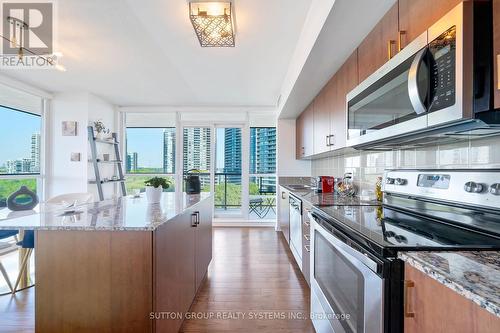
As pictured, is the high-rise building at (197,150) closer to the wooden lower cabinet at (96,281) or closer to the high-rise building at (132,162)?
the high-rise building at (132,162)

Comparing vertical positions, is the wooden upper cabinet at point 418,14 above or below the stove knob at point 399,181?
above

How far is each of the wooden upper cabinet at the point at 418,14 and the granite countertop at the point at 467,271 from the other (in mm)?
911

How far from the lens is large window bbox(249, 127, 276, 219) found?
4988 millimetres

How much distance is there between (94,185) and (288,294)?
3887 millimetres

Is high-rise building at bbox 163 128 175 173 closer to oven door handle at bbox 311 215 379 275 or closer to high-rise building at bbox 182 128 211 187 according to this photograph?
high-rise building at bbox 182 128 211 187

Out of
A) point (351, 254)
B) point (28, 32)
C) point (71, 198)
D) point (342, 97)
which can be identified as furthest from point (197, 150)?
point (351, 254)

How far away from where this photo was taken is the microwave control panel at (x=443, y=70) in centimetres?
85

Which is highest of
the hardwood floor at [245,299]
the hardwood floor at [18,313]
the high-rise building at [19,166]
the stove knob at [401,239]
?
the high-rise building at [19,166]

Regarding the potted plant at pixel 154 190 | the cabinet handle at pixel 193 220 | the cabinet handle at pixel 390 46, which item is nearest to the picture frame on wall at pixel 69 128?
the potted plant at pixel 154 190

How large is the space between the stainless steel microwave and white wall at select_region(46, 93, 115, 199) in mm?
4641

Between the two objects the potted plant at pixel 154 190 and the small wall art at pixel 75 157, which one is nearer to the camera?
the potted plant at pixel 154 190

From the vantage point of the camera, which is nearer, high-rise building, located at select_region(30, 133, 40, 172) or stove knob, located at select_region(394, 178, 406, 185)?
stove knob, located at select_region(394, 178, 406, 185)

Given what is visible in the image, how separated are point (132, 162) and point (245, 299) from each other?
407 cm

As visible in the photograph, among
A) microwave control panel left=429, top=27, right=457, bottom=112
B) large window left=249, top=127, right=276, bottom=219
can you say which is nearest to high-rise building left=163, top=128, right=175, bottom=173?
large window left=249, top=127, right=276, bottom=219
